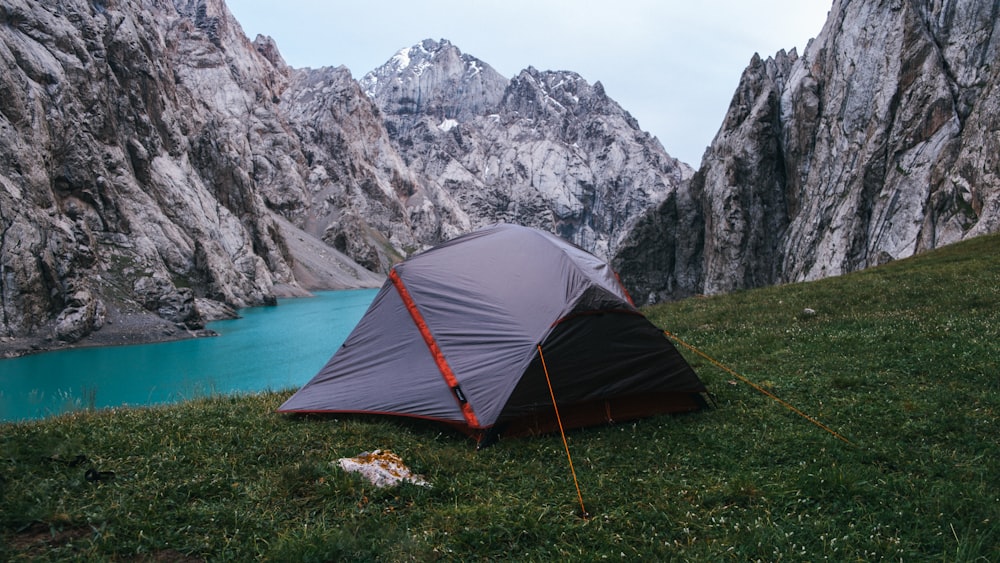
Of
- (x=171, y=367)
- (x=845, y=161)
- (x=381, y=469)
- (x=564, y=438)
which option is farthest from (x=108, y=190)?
(x=845, y=161)

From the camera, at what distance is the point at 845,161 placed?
47.2 meters

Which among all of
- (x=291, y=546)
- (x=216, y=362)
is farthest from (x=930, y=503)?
(x=216, y=362)

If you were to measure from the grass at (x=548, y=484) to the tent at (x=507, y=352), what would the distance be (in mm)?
435

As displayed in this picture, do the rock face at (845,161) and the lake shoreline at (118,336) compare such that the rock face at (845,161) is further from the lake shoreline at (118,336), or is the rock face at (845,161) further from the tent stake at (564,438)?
the lake shoreline at (118,336)

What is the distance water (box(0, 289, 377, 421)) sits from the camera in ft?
114

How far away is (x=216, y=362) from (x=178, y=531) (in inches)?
1882

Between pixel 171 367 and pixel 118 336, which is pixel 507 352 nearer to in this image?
pixel 171 367

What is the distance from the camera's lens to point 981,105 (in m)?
37.2

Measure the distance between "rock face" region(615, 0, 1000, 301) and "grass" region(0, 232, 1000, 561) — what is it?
33.0 metres

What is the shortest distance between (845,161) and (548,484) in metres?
50.8

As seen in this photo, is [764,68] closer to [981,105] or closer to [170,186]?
[981,105]

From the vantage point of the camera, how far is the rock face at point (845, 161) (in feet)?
125

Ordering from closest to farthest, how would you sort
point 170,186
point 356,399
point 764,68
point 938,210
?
point 356,399 < point 938,210 < point 764,68 < point 170,186

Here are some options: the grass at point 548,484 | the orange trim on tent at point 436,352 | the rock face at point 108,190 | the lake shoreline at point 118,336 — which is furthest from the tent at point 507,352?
the rock face at point 108,190
